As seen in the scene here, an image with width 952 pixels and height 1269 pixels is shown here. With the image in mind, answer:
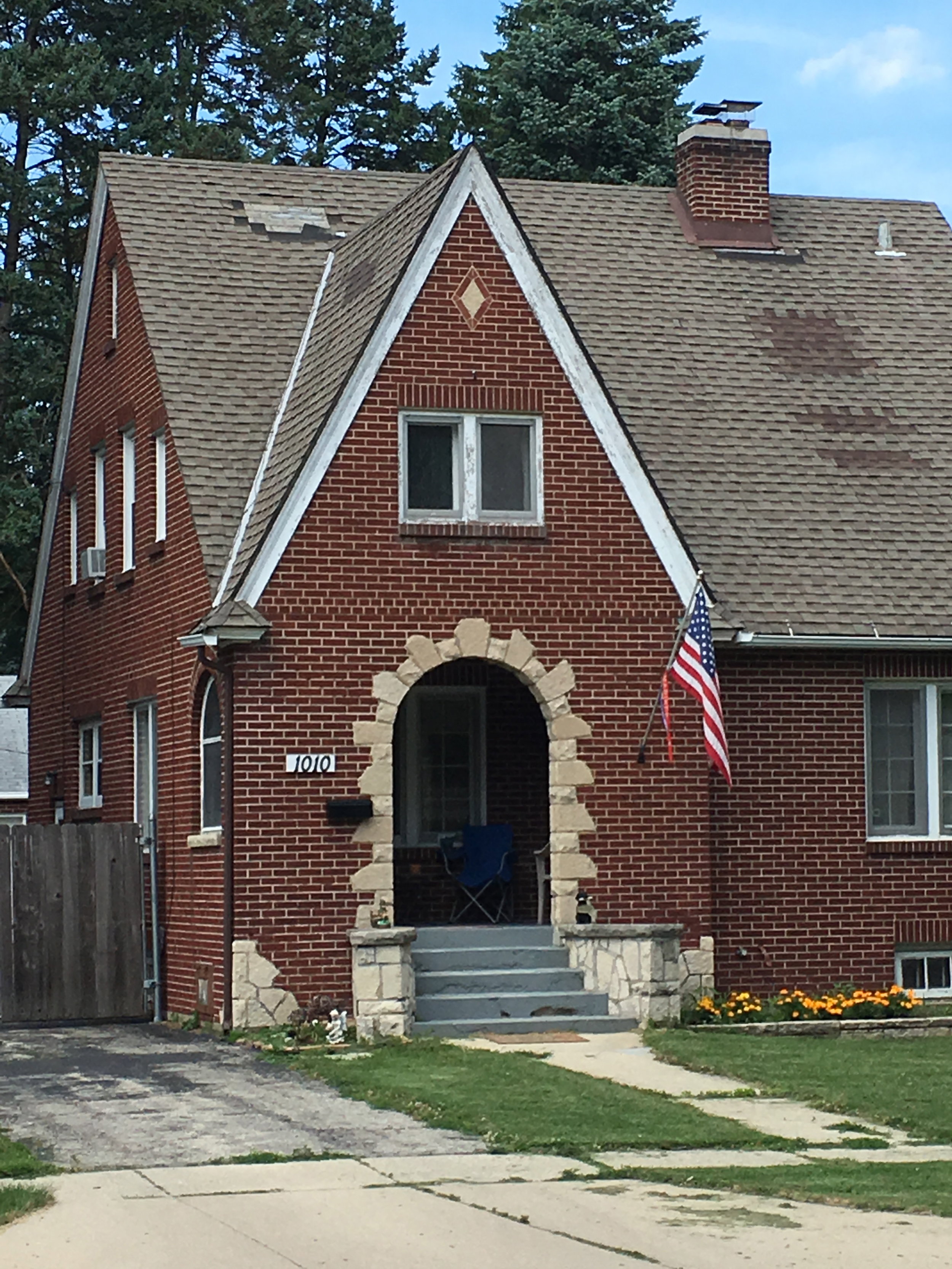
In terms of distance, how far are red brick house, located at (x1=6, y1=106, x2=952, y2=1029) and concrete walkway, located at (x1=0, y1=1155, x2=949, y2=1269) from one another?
644 cm

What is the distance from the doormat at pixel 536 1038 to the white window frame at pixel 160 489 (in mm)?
6339

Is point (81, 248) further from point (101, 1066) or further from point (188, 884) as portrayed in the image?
point (101, 1066)

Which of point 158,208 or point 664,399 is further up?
point 158,208

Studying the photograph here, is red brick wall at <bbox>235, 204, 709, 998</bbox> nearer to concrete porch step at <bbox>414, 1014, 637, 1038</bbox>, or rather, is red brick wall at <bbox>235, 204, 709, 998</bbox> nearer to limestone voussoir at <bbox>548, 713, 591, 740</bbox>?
limestone voussoir at <bbox>548, 713, 591, 740</bbox>

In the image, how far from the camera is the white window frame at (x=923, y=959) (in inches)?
843

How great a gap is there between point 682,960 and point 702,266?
8944 mm

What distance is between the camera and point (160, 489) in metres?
22.2

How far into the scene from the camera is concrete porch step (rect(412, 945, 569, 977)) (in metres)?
19.0

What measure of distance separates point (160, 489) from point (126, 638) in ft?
6.26

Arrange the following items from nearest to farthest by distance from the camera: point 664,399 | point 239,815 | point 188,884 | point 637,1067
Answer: point 637,1067, point 239,815, point 188,884, point 664,399

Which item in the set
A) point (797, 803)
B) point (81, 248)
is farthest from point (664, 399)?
point (81, 248)

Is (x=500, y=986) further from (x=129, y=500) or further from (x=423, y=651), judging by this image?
(x=129, y=500)

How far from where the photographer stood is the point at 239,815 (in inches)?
740

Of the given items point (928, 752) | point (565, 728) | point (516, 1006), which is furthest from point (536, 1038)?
point (928, 752)
